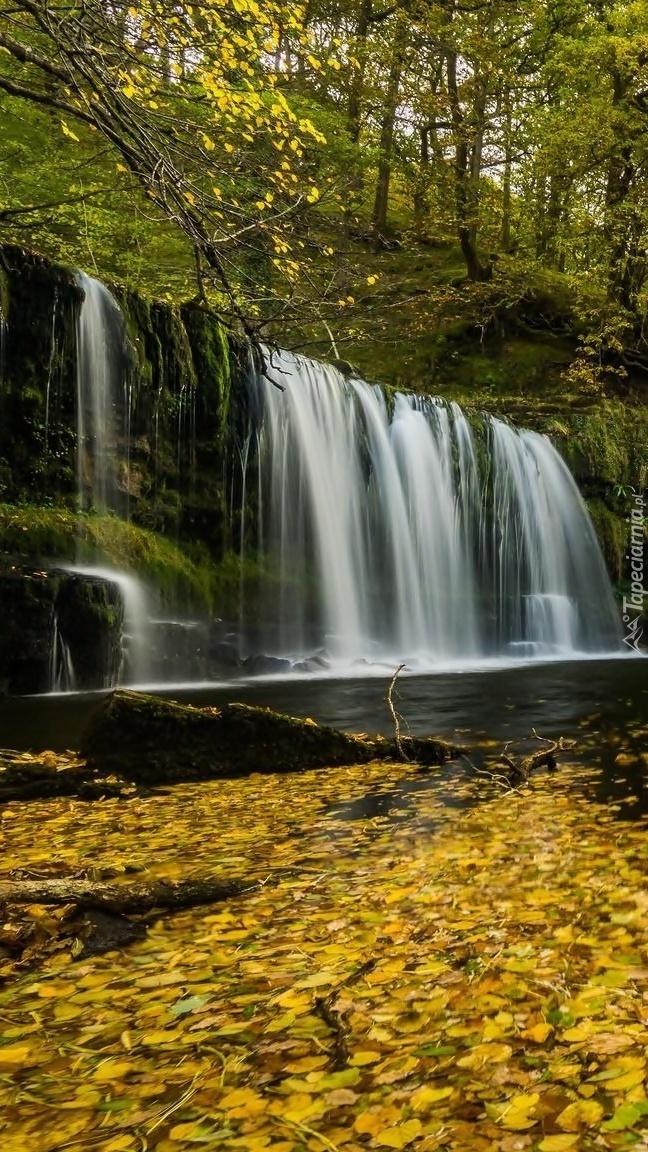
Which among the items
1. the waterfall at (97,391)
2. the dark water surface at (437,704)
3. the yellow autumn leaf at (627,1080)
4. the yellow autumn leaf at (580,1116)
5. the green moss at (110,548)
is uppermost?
the waterfall at (97,391)

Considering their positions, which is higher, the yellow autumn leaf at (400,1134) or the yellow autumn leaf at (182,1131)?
the yellow autumn leaf at (400,1134)

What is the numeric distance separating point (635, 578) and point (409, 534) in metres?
6.61

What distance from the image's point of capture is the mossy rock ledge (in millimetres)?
5773

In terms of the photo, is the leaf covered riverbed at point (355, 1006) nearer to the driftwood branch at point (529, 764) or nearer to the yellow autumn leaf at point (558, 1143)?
the yellow autumn leaf at point (558, 1143)

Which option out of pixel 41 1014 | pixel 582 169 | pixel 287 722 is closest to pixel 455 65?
pixel 582 169

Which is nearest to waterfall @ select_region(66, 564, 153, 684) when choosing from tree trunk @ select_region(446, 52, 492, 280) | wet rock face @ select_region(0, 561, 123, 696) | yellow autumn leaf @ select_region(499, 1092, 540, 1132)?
wet rock face @ select_region(0, 561, 123, 696)

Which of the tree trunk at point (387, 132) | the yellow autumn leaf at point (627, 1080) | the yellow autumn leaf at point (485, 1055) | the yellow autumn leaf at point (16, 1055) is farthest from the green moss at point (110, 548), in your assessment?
the yellow autumn leaf at point (627, 1080)

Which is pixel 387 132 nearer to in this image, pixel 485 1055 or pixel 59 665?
pixel 59 665

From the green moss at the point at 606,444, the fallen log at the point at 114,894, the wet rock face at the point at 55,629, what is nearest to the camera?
the fallen log at the point at 114,894

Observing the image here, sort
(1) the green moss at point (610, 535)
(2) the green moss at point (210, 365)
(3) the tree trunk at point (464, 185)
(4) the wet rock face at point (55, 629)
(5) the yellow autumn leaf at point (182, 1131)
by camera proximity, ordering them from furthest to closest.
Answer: (3) the tree trunk at point (464, 185), (1) the green moss at point (610, 535), (2) the green moss at point (210, 365), (4) the wet rock face at point (55, 629), (5) the yellow autumn leaf at point (182, 1131)

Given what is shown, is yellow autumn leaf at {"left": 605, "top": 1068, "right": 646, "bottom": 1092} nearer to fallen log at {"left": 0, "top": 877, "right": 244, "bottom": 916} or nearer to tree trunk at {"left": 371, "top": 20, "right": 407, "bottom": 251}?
fallen log at {"left": 0, "top": 877, "right": 244, "bottom": 916}

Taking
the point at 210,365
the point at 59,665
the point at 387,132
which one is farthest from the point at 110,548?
the point at 387,132

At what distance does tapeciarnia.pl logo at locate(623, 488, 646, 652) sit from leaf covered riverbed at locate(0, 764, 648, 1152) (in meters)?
14.9

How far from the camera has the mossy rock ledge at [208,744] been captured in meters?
5.77
